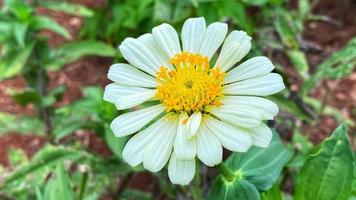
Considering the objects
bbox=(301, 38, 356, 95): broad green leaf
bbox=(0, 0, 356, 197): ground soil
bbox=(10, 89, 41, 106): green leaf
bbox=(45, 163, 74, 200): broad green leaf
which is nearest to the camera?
bbox=(45, 163, 74, 200): broad green leaf

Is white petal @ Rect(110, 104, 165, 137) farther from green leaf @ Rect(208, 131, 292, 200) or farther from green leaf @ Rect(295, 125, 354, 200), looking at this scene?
green leaf @ Rect(295, 125, 354, 200)

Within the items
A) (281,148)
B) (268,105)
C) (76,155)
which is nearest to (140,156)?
(268,105)

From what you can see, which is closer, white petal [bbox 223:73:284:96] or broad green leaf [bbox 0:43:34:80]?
white petal [bbox 223:73:284:96]

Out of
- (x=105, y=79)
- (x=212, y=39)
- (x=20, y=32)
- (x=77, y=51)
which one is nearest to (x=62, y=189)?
(x=212, y=39)

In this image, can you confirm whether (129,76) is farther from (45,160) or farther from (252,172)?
(45,160)

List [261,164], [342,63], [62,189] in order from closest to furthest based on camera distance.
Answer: [261,164] < [62,189] < [342,63]

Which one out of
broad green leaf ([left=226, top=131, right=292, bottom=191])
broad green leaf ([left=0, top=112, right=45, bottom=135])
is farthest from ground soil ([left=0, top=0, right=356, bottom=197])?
broad green leaf ([left=226, top=131, right=292, bottom=191])

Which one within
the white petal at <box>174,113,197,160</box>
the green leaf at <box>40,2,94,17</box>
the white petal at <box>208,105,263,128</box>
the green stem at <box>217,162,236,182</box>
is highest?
the white petal at <box>208,105,263,128</box>

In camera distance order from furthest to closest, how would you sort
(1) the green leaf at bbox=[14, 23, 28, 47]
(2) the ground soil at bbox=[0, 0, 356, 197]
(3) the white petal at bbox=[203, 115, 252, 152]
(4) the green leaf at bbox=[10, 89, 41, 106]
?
1. (2) the ground soil at bbox=[0, 0, 356, 197]
2. (4) the green leaf at bbox=[10, 89, 41, 106]
3. (1) the green leaf at bbox=[14, 23, 28, 47]
4. (3) the white petal at bbox=[203, 115, 252, 152]
